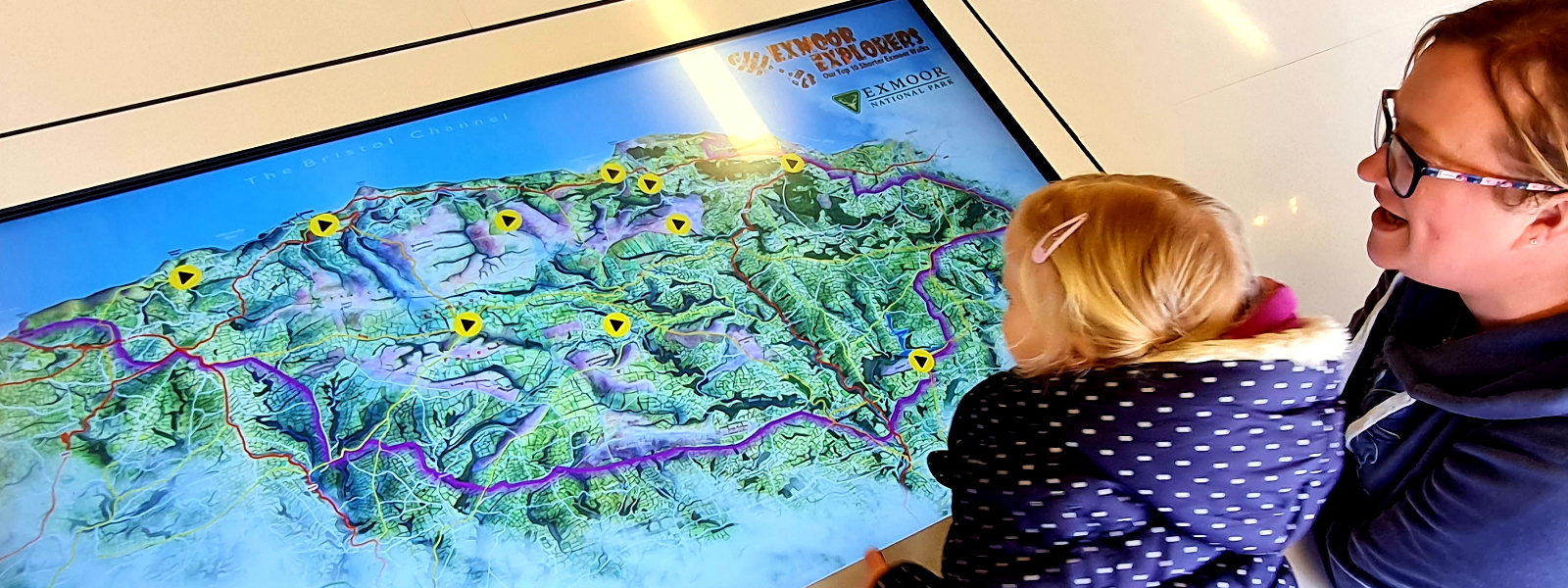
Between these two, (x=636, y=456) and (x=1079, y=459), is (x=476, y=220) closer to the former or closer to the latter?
(x=636, y=456)

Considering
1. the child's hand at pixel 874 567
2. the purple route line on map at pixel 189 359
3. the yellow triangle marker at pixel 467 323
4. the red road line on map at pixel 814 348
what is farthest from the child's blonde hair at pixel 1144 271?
the purple route line on map at pixel 189 359

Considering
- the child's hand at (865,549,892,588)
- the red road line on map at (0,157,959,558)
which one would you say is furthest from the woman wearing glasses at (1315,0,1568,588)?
the red road line on map at (0,157,959,558)

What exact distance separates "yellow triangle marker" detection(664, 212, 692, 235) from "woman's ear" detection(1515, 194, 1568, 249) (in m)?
0.95

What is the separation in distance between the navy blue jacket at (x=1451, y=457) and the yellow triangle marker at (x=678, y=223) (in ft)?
2.77

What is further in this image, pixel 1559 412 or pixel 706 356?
pixel 706 356

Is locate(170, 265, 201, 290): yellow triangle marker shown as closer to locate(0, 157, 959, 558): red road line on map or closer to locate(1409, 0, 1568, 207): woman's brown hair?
locate(0, 157, 959, 558): red road line on map

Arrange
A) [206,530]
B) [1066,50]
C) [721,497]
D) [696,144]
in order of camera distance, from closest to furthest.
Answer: [206,530] < [721,497] < [696,144] < [1066,50]

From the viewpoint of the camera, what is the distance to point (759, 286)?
4.53 feet

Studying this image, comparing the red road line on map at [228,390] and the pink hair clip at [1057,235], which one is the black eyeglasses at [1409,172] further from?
the red road line on map at [228,390]

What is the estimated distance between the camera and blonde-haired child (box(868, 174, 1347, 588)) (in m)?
0.83

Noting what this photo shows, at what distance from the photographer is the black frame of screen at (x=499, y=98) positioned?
1.26 meters

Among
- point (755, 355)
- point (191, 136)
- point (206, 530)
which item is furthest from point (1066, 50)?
point (206, 530)

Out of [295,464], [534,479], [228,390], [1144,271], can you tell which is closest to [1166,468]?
[1144,271]

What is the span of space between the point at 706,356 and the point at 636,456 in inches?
6.7
